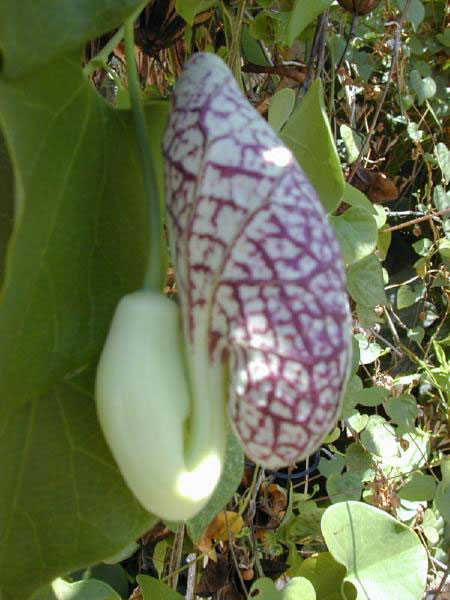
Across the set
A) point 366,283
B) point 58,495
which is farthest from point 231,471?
point 366,283

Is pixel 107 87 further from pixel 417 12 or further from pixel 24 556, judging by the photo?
pixel 24 556

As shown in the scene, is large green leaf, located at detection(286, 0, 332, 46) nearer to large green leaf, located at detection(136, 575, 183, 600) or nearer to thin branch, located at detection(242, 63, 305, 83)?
thin branch, located at detection(242, 63, 305, 83)

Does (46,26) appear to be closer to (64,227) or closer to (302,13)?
(64,227)

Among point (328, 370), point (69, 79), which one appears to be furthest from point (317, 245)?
point (69, 79)

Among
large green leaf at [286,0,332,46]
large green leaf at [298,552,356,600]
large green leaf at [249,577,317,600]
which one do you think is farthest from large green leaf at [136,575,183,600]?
large green leaf at [286,0,332,46]

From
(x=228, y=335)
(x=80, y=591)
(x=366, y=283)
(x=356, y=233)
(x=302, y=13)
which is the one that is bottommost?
(x=80, y=591)

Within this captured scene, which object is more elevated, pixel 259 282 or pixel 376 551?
pixel 259 282
